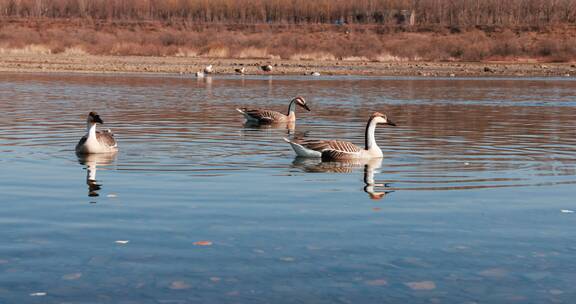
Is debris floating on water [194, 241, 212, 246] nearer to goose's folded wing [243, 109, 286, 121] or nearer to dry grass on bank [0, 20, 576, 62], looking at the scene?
goose's folded wing [243, 109, 286, 121]

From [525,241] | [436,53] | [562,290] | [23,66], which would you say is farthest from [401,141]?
[436,53]

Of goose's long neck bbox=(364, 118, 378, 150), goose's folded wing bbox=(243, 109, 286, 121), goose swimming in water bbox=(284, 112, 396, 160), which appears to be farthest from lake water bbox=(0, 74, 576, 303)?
goose's folded wing bbox=(243, 109, 286, 121)

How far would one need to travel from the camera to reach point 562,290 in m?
8.33

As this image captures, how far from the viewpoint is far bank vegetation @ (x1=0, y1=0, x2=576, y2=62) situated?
7819 cm

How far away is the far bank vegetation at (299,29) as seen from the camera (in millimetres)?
78188

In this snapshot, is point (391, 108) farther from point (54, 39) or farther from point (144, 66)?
point (54, 39)

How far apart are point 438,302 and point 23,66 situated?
54488 millimetres

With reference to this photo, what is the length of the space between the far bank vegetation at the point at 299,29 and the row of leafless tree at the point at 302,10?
12cm

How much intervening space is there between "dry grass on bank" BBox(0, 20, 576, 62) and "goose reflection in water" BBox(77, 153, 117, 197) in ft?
182

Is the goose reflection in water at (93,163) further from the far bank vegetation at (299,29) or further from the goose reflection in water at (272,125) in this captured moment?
the far bank vegetation at (299,29)

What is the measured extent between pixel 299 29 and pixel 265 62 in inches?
1151

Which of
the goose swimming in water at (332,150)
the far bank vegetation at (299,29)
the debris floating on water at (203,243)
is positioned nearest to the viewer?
the debris floating on water at (203,243)

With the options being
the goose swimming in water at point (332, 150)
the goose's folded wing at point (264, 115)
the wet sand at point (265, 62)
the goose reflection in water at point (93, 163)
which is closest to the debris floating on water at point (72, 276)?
the goose reflection in water at point (93, 163)

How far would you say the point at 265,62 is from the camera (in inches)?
2739
